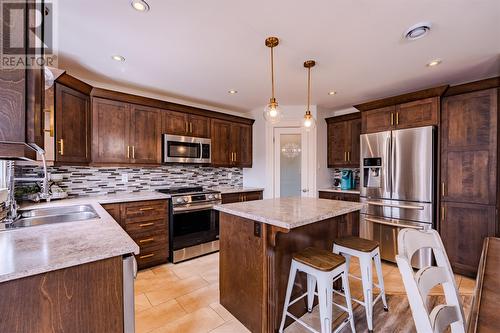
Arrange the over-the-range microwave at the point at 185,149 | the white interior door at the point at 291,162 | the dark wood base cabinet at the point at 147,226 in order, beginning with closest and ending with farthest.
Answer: the dark wood base cabinet at the point at 147,226
the over-the-range microwave at the point at 185,149
the white interior door at the point at 291,162

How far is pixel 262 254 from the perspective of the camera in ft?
5.72

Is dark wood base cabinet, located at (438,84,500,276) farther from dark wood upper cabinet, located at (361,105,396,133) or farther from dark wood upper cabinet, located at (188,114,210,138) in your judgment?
dark wood upper cabinet, located at (188,114,210,138)

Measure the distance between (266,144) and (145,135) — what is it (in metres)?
2.10

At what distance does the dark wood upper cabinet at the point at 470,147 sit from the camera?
260cm

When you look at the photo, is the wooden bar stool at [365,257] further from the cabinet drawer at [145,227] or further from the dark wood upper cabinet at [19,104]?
the cabinet drawer at [145,227]

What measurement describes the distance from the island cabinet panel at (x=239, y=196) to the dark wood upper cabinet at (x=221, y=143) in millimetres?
620

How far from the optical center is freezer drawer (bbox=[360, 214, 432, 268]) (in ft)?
9.55

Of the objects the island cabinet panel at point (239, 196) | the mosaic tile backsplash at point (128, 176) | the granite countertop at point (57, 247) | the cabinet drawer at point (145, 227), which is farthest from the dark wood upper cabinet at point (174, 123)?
the granite countertop at point (57, 247)

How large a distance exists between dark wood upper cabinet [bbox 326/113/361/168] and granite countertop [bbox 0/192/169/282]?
3.77 metres

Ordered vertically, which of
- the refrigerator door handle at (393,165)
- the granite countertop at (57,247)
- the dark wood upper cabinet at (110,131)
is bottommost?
the granite countertop at (57,247)

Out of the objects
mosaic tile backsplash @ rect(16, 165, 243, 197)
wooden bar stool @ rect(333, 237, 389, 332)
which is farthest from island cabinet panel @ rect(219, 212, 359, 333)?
mosaic tile backsplash @ rect(16, 165, 243, 197)

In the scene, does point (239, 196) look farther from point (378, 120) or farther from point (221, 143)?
point (378, 120)

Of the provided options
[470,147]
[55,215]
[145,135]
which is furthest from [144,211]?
[470,147]

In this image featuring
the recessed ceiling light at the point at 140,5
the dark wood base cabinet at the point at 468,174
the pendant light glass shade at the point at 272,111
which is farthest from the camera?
the dark wood base cabinet at the point at 468,174
